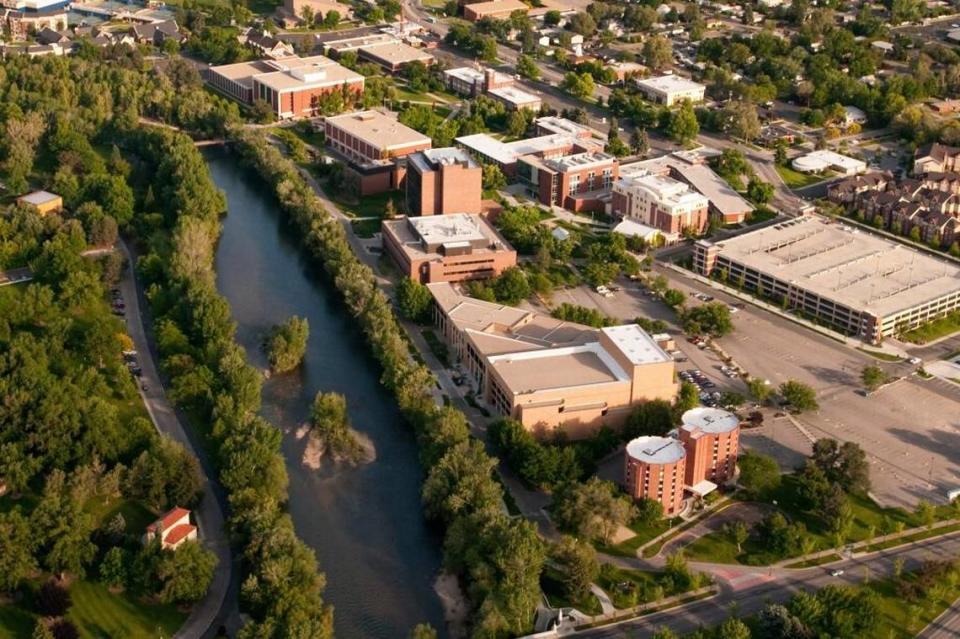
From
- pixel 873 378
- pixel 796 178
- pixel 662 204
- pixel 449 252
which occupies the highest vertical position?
pixel 662 204

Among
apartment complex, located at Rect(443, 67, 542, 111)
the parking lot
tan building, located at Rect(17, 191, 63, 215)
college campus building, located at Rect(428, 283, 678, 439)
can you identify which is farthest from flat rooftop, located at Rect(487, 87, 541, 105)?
college campus building, located at Rect(428, 283, 678, 439)

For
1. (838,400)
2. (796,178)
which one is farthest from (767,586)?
(796,178)

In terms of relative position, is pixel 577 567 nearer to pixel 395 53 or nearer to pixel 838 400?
pixel 838 400

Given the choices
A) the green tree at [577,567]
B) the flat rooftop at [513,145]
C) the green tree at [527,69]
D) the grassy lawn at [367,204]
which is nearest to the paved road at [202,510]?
the green tree at [577,567]

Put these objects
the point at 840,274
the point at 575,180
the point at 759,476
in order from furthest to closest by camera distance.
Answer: the point at 575,180
the point at 840,274
the point at 759,476

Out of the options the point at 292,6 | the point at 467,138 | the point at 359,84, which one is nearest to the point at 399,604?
the point at 467,138

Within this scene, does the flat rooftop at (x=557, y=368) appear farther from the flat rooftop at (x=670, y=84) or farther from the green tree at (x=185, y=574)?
the flat rooftop at (x=670, y=84)

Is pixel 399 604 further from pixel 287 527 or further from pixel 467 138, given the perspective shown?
pixel 467 138
